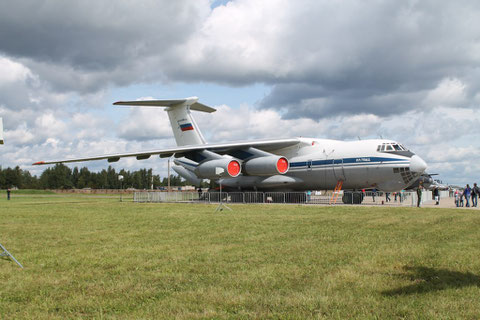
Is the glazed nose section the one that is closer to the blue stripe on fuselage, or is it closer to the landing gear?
the blue stripe on fuselage

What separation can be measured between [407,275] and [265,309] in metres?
2.09

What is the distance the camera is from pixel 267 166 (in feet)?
71.9

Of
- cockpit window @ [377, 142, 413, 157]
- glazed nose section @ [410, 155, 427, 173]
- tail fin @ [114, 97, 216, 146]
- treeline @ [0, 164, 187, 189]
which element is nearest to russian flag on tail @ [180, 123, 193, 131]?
tail fin @ [114, 97, 216, 146]

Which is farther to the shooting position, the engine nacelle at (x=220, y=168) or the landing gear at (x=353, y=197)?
the engine nacelle at (x=220, y=168)

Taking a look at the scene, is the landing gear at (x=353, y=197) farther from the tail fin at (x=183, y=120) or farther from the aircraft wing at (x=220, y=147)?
the tail fin at (x=183, y=120)

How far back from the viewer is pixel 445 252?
20.3 feet

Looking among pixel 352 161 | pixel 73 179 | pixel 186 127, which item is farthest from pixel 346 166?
pixel 73 179

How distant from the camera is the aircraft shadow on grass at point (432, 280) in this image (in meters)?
4.12

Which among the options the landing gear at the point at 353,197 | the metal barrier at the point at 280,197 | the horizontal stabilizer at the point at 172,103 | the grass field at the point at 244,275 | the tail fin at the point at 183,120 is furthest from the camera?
the tail fin at the point at 183,120

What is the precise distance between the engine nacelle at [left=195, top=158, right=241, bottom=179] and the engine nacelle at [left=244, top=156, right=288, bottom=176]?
2.76 feet

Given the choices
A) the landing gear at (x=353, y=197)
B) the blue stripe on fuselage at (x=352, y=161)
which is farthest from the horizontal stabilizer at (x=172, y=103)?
the landing gear at (x=353, y=197)

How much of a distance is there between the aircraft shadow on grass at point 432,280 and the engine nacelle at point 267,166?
54.5 feet

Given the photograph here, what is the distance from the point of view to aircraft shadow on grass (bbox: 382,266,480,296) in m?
4.12

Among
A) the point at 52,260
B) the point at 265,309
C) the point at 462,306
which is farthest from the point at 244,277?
the point at 52,260
